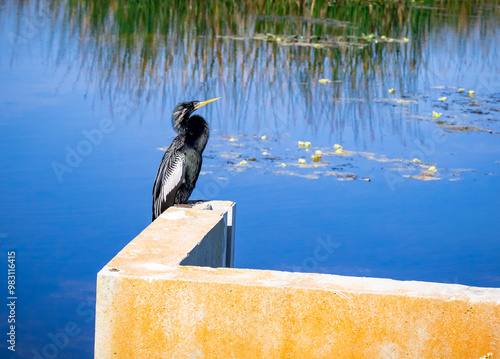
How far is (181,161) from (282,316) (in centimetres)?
188

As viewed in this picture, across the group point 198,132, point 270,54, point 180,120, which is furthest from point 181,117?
point 270,54

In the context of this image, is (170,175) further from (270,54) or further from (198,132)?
(270,54)

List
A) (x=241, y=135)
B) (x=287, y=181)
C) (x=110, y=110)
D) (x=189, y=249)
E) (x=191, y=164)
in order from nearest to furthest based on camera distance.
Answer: (x=189, y=249), (x=191, y=164), (x=287, y=181), (x=241, y=135), (x=110, y=110)

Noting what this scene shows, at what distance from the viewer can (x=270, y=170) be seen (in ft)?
22.8

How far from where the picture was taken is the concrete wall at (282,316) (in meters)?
2.80

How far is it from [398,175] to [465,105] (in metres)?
2.45

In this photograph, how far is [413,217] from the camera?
6293 mm

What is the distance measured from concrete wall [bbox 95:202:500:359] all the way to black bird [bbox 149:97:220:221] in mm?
1586

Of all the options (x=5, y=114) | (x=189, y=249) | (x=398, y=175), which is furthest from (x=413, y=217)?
(x=5, y=114)

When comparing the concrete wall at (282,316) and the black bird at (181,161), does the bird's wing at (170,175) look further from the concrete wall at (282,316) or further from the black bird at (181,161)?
the concrete wall at (282,316)

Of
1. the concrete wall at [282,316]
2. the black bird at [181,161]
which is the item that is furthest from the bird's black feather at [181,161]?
the concrete wall at [282,316]

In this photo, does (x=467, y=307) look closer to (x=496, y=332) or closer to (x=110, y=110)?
(x=496, y=332)

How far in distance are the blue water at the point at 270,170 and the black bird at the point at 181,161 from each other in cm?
76

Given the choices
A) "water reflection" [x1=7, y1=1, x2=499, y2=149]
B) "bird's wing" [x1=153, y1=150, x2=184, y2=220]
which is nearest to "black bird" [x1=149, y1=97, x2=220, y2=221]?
"bird's wing" [x1=153, y1=150, x2=184, y2=220]
